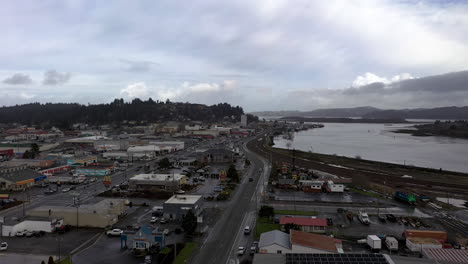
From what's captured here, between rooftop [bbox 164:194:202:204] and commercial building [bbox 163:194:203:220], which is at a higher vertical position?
rooftop [bbox 164:194:202:204]

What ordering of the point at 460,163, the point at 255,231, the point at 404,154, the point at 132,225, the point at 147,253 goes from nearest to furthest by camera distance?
the point at 147,253 < the point at 255,231 < the point at 132,225 < the point at 460,163 < the point at 404,154

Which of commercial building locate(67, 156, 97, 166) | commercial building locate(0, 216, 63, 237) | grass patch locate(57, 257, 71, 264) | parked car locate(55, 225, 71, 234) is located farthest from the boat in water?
commercial building locate(67, 156, 97, 166)

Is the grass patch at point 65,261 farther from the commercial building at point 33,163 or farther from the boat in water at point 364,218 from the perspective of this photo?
the commercial building at point 33,163

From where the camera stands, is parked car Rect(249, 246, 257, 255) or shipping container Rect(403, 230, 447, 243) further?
shipping container Rect(403, 230, 447, 243)

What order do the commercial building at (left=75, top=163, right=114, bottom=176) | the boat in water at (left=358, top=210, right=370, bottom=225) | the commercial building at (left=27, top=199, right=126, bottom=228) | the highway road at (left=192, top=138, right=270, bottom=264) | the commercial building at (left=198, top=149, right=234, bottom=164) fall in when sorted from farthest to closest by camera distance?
the commercial building at (left=198, top=149, right=234, bottom=164) → the commercial building at (left=75, top=163, right=114, bottom=176) → the boat in water at (left=358, top=210, right=370, bottom=225) → the commercial building at (left=27, top=199, right=126, bottom=228) → the highway road at (left=192, top=138, right=270, bottom=264)

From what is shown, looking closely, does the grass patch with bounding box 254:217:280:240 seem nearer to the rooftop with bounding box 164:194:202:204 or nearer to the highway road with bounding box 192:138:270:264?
the highway road with bounding box 192:138:270:264

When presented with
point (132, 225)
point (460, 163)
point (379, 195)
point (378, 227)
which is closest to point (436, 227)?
point (378, 227)

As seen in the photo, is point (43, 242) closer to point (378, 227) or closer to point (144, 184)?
point (144, 184)
